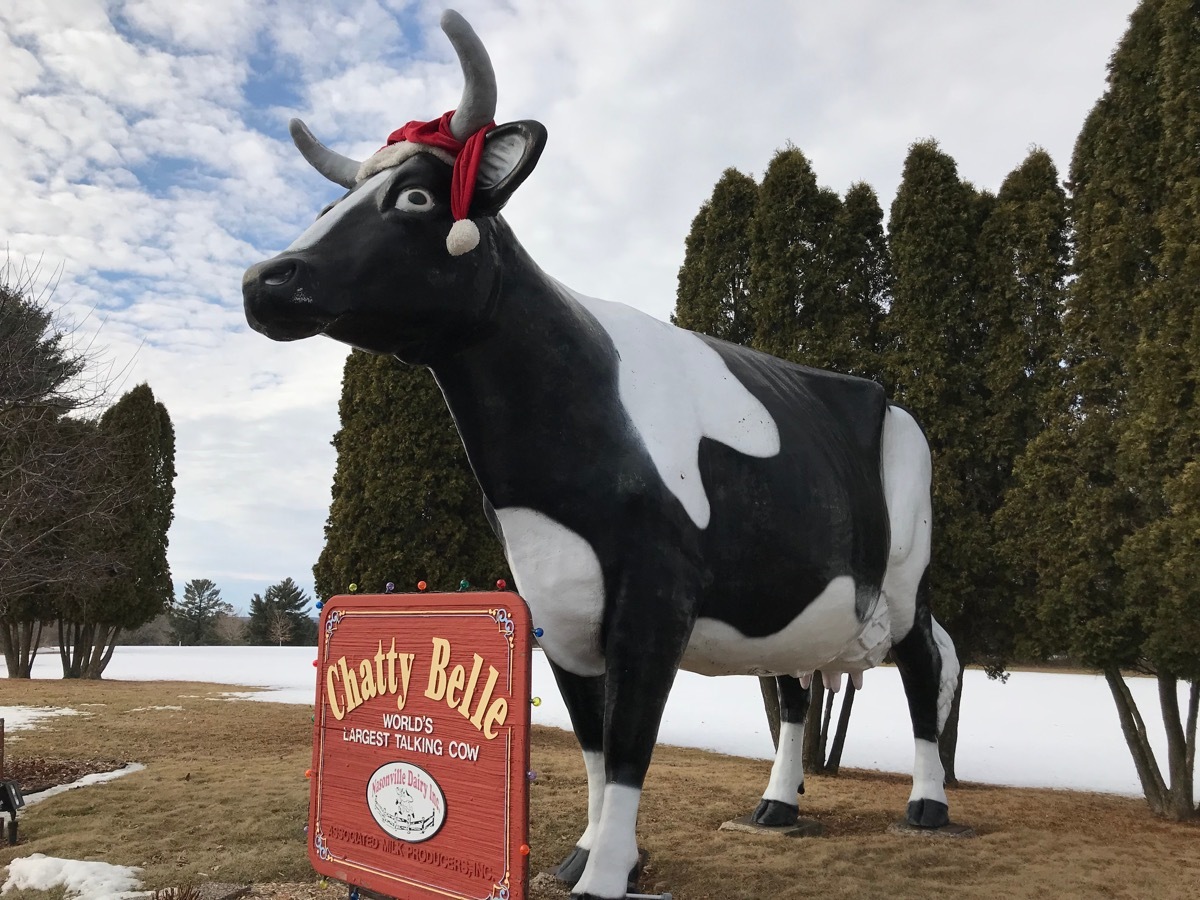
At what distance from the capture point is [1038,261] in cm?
743

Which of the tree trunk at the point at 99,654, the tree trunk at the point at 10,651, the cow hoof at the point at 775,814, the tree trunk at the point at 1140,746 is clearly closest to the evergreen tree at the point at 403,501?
the cow hoof at the point at 775,814

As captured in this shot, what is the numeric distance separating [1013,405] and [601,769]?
17.8 ft

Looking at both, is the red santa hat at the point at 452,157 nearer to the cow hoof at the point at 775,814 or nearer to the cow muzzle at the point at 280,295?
the cow muzzle at the point at 280,295

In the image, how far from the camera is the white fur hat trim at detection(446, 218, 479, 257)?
275cm

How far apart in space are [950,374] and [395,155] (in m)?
6.10

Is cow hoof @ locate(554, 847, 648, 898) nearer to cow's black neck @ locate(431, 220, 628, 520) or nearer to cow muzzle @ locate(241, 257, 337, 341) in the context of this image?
cow's black neck @ locate(431, 220, 628, 520)

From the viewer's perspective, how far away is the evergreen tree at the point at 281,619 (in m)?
46.5

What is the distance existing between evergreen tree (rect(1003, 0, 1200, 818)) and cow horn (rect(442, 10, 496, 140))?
4.75 meters

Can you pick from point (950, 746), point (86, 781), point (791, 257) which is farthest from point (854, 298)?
point (86, 781)

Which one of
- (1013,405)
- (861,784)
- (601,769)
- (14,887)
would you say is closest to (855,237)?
(1013,405)

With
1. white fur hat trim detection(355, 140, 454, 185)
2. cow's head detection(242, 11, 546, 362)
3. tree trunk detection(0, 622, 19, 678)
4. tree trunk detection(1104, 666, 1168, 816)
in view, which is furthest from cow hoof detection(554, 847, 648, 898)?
tree trunk detection(0, 622, 19, 678)

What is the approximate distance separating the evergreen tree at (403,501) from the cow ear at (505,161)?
7.78 metres

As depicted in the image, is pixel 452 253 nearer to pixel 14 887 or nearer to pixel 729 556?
pixel 729 556

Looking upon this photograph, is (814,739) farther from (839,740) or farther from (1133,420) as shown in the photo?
(1133,420)
